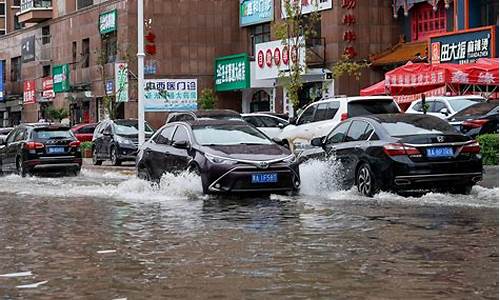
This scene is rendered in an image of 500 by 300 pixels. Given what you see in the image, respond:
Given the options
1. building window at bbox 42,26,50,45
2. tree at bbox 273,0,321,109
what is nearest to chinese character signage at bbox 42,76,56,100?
building window at bbox 42,26,50,45

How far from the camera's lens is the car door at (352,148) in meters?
15.0

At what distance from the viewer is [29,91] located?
63.3 meters

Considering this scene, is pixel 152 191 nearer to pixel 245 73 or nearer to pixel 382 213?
pixel 382 213

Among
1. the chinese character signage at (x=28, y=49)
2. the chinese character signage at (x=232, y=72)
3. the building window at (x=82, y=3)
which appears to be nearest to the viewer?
the chinese character signage at (x=232, y=72)

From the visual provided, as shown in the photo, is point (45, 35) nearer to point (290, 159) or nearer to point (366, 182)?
point (290, 159)

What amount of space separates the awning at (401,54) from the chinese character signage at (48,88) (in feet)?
87.3

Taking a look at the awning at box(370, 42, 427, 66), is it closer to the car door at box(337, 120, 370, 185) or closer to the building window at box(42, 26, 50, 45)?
the car door at box(337, 120, 370, 185)

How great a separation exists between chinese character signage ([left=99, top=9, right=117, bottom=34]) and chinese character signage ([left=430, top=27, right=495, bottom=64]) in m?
21.3

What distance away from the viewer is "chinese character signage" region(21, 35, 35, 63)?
62906 millimetres

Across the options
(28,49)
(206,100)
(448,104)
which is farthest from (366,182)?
(28,49)

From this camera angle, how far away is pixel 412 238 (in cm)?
982

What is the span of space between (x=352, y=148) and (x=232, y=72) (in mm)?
31022

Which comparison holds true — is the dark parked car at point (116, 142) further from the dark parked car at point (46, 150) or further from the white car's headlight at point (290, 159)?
the white car's headlight at point (290, 159)

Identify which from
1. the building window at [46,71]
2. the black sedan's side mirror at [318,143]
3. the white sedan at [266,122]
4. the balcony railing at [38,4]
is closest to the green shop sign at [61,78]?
the building window at [46,71]
